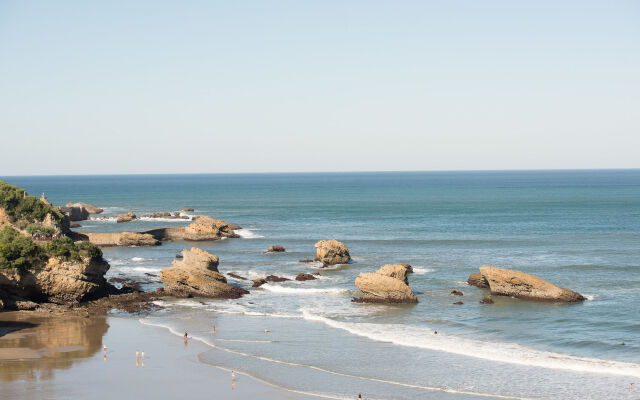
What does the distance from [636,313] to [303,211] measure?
102m

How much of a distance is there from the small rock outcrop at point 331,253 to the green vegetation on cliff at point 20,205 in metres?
34.0

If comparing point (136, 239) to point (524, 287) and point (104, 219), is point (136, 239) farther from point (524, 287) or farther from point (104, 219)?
point (524, 287)

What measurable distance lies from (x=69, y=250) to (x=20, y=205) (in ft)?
84.9

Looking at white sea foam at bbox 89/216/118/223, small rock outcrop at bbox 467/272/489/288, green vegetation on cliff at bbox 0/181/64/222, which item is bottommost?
small rock outcrop at bbox 467/272/489/288

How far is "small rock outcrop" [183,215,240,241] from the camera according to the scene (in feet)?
312

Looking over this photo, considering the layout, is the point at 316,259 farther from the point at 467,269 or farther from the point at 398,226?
the point at 398,226

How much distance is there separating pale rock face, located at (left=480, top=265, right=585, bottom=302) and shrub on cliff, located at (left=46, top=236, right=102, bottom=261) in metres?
34.4

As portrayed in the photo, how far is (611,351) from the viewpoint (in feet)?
124

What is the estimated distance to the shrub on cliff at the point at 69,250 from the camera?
159ft

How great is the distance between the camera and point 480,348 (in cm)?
3872

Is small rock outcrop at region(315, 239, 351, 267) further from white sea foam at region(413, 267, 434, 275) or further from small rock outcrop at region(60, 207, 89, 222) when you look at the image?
small rock outcrop at region(60, 207, 89, 222)

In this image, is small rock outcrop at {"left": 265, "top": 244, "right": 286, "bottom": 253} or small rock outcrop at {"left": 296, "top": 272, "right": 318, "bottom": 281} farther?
small rock outcrop at {"left": 265, "top": 244, "right": 286, "bottom": 253}

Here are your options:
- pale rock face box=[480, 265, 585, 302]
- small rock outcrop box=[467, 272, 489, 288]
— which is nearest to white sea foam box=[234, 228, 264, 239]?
small rock outcrop box=[467, 272, 489, 288]

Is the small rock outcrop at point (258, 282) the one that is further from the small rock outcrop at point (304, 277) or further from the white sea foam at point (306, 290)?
the small rock outcrop at point (304, 277)
